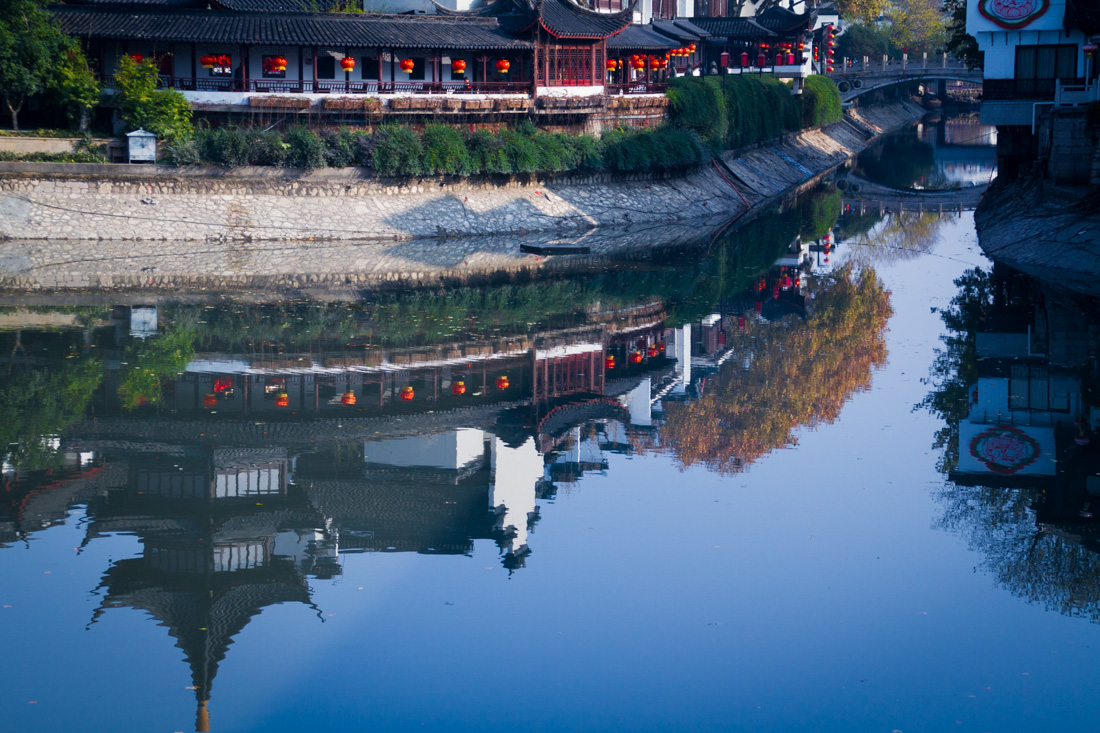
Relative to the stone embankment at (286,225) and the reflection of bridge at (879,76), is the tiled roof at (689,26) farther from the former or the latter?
the stone embankment at (286,225)

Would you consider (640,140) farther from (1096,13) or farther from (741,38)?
(741,38)

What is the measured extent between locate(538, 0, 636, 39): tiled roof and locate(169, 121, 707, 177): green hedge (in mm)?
4799

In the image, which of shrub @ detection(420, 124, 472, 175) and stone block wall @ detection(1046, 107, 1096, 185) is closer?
stone block wall @ detection(1046, 107, 1096, 185)

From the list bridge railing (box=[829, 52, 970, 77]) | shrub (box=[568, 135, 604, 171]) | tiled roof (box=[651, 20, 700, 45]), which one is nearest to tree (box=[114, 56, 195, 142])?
shrub (box=[568, 135, 604, 171])

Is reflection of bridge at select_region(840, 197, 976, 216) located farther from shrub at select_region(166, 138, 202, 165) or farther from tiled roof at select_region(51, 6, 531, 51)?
shrub at select_region(166, 138, 202, 165)

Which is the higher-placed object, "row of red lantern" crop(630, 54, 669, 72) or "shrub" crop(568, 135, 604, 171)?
"row of red lantern" crop(630, 54, 669, 72)

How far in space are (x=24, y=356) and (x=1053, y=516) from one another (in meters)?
22.0

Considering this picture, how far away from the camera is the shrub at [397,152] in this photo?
159ft

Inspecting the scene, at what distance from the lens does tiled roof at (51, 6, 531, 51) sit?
161ft

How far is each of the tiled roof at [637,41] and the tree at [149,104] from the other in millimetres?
24914

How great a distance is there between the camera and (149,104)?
153 ft

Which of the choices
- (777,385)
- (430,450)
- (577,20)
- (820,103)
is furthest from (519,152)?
(820,103)

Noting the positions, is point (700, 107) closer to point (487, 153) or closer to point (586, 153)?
point (586, 153)

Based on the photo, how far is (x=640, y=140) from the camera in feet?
187
